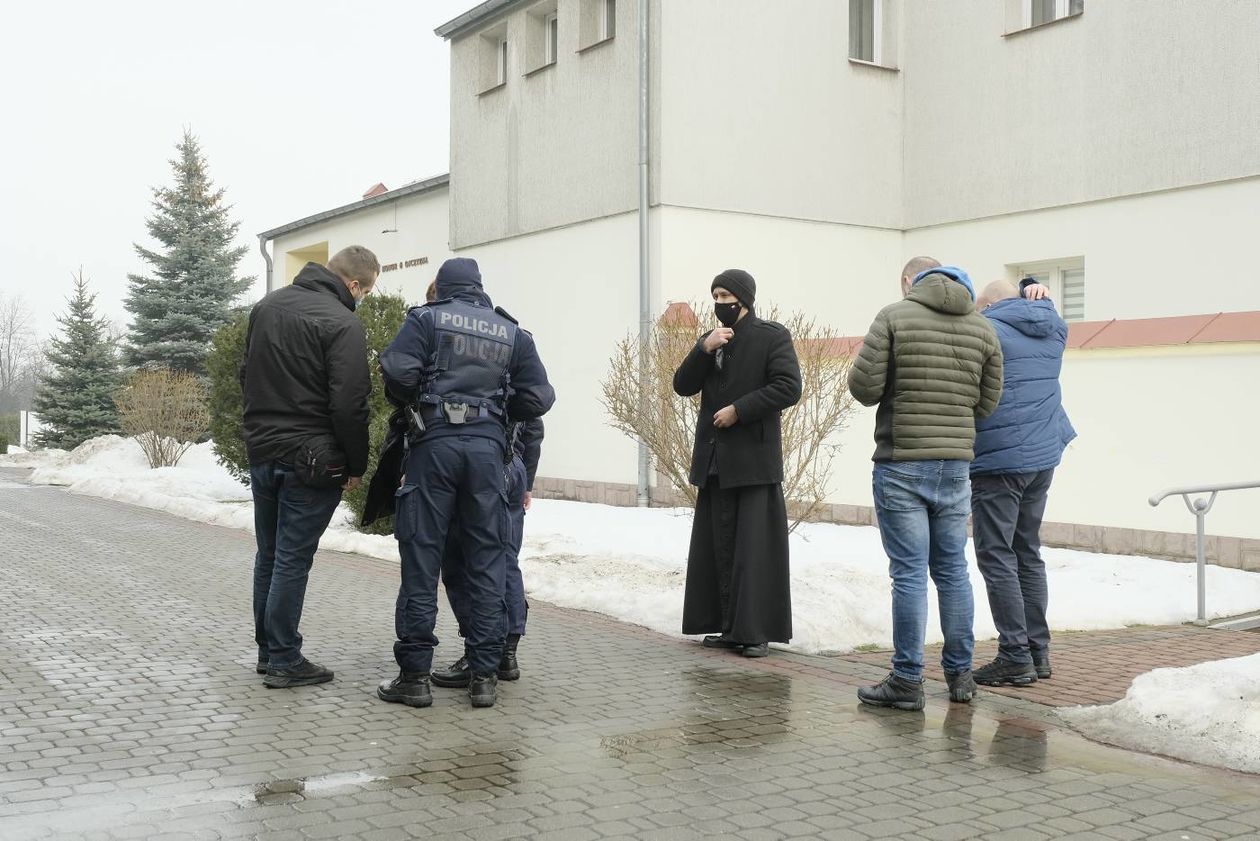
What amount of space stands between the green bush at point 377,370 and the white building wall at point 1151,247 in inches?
287

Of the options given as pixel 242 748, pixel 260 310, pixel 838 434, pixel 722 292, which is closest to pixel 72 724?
pixel 242 748

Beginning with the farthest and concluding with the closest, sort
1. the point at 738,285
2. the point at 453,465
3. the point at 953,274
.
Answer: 1. the point at 738,285
2. the point at 953,274
3. the point at 453,465

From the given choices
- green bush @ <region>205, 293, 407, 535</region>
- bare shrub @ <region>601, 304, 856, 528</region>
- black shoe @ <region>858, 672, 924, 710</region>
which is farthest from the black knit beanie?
green bush @ <region>205, 293, 407, 535</region>

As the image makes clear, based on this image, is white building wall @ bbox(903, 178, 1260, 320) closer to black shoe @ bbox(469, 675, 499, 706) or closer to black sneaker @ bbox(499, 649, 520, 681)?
black sneaker @ bbox(499, 649, 520, 681)

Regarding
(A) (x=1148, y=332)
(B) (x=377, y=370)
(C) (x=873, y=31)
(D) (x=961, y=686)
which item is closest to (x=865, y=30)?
(C) (x=873, y=31)

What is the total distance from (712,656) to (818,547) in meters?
4.75

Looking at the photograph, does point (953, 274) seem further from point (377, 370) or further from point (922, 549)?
point (377, 370)

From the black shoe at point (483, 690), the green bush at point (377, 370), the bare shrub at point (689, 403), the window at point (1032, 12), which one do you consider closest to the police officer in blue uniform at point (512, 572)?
the black shoe at point (483, 690)

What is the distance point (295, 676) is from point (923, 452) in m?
3.21

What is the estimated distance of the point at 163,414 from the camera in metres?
26.4

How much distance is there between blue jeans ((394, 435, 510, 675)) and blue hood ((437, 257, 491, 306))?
68cm

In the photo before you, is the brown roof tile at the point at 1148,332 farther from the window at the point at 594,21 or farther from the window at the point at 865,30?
the window at the point at 594,21

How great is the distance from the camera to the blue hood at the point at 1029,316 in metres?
6.59

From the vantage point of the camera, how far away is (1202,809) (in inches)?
178
